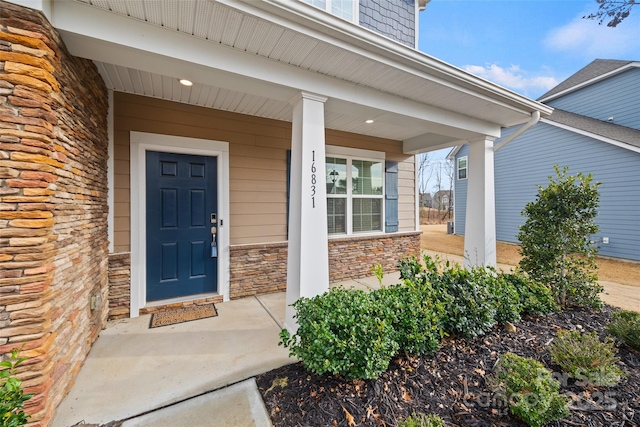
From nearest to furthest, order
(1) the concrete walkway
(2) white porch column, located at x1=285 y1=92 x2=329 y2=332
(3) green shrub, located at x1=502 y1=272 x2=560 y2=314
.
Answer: (1) the concrete walkway < (2) white porch column, located at x1=285 y1=92 x2=329 y2=332 < (3) green shrub, located at x1=502 y1=272 x2=560 y2=314

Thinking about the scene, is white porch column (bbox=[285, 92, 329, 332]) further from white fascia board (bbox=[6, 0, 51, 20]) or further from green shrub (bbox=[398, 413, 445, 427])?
white fascia board (bbox=[6, 0, 51, 20])

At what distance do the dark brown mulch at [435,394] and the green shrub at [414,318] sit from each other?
0.46 feet

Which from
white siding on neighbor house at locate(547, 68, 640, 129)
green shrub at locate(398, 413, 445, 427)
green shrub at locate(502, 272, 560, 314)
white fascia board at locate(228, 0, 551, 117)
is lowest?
green shrub at locate(398, 413, 445, 427)

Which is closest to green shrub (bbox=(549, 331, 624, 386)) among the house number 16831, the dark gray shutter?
the house number 16831

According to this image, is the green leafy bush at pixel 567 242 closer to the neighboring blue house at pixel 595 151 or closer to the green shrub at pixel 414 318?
the green shrub at pixel 414 318

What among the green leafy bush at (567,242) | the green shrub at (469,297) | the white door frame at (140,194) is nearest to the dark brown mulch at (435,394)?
the green shrub at (469,297)

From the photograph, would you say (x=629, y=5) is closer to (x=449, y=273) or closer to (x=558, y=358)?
(x=449, y=273)

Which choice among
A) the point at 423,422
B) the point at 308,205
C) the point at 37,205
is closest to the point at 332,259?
the point at 308,205

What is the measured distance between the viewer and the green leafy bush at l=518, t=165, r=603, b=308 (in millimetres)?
3055

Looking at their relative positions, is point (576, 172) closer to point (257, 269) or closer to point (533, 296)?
point (533, 296)

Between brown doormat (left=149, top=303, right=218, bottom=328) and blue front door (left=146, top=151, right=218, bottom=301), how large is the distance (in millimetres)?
231

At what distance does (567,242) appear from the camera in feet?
10.2

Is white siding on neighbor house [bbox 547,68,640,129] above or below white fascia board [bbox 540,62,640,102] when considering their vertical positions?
below

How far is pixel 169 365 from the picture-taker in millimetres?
2260
